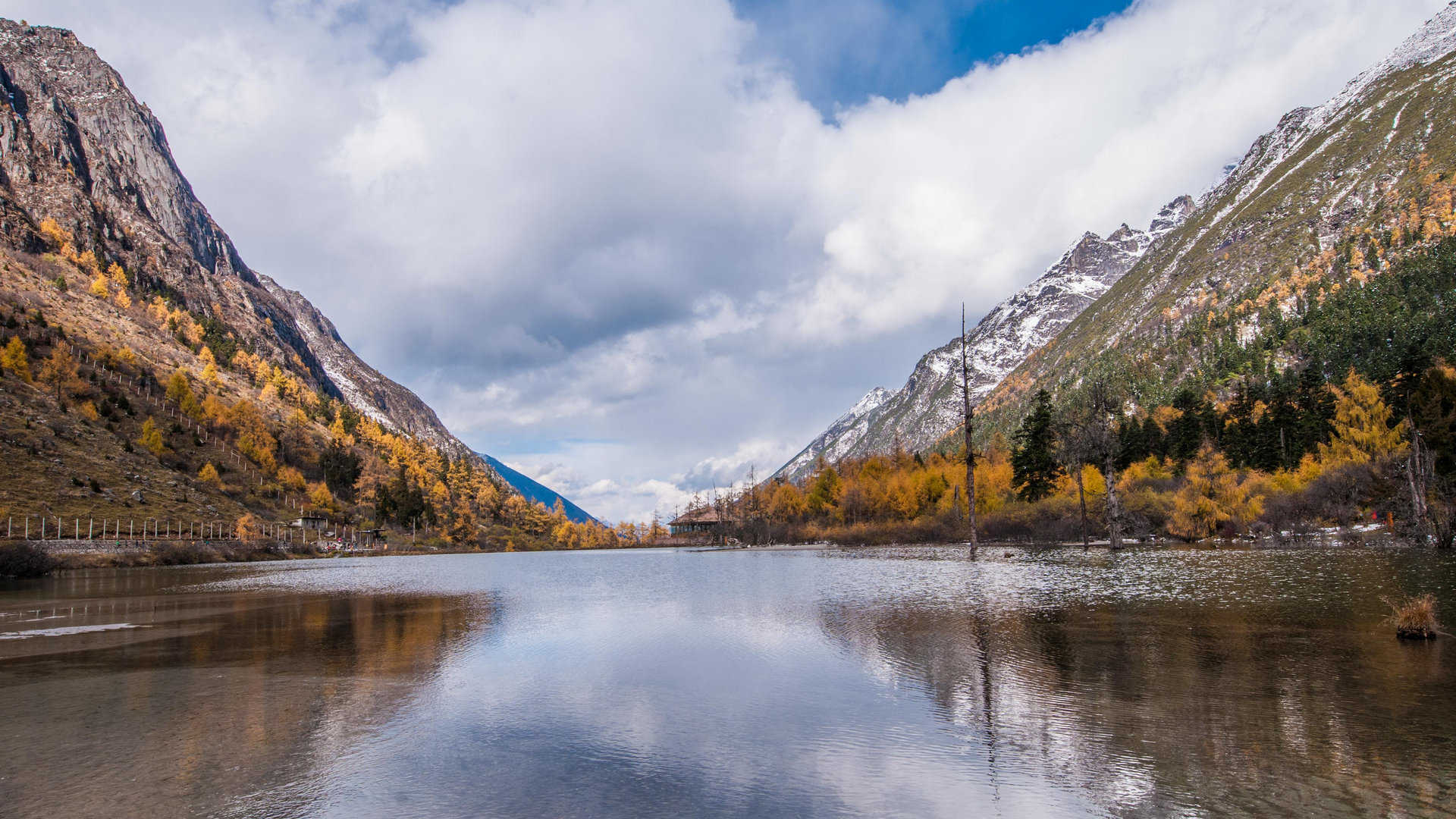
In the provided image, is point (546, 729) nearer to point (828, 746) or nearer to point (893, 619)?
point (828, 746)

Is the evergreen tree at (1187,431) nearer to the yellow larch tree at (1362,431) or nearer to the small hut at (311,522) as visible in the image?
the yellow larch tree at (1362,431)

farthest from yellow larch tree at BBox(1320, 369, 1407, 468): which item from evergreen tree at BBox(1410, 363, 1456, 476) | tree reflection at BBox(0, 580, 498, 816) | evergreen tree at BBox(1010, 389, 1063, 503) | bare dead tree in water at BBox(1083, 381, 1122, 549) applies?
tree reflection at BBox(0, 580, 498, 816)

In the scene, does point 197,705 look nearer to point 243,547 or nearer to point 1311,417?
point 243,547

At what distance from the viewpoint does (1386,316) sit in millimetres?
134750

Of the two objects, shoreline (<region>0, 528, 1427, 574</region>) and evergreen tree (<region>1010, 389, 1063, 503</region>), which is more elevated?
evergreen tree (<region>1010, 389, 1063, 503</region>)

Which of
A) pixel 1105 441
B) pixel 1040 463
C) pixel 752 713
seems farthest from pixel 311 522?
pixel 752 713

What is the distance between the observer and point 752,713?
37.7 feet

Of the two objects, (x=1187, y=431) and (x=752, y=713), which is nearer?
(x=752, y=713)

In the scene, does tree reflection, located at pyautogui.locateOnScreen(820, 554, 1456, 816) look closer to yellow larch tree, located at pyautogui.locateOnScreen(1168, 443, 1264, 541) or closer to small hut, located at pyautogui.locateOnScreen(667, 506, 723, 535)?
yellow larch tree, located at pyautogui.locateOnScreen(1168, 443, 1264, 541)

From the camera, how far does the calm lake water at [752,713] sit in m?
7.71

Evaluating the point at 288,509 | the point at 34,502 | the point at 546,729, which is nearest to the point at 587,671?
the point at 546,729

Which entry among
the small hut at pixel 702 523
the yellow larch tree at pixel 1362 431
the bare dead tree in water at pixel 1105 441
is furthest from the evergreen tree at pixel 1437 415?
the small hut at pixel 702 523

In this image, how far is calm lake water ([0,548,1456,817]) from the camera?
7.71 metres

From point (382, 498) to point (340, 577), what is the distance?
356 ft
